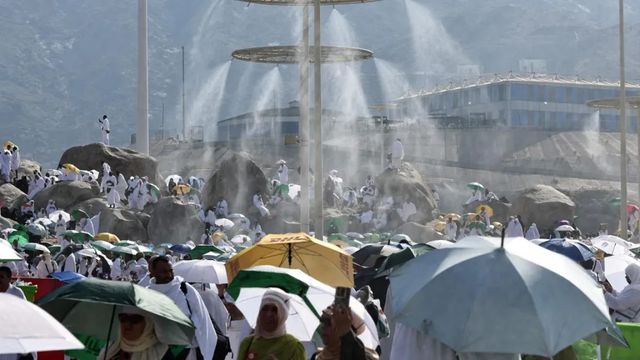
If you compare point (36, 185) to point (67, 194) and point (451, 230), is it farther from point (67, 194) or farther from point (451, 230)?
point (451, 230)

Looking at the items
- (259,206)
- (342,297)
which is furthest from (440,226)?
(342,297)

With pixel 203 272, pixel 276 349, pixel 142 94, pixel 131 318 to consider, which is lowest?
pixel 203 272

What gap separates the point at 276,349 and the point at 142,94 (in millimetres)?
45379

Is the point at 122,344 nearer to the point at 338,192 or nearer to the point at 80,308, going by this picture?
the point at 80,308

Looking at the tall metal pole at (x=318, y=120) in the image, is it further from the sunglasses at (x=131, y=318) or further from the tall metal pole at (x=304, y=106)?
the sunglasses at (x=131, y=318)

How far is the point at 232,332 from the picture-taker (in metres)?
9.95

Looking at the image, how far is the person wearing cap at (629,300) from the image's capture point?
33.3 feet

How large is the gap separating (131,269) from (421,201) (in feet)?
76.5

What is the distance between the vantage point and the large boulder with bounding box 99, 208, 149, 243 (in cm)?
3425

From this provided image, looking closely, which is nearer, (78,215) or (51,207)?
(78,215)

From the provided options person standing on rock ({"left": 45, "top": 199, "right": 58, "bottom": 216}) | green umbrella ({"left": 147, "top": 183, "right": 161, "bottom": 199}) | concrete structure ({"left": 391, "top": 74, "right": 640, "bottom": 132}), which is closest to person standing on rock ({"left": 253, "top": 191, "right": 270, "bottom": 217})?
green umbrella ({"left": 147, "top": 183, "right": 161, "bottom": 199})

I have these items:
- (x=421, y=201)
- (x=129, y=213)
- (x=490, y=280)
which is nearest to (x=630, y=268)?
(x=490, y=280)

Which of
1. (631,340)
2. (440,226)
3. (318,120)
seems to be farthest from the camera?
(440,226)

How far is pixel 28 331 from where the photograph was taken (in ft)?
16.5
